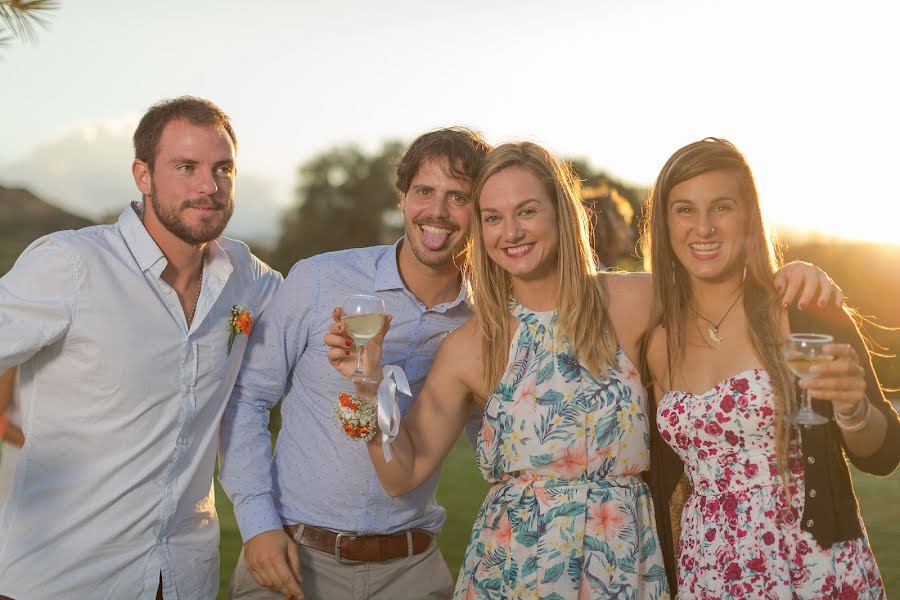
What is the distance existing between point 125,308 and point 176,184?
1.74 feet

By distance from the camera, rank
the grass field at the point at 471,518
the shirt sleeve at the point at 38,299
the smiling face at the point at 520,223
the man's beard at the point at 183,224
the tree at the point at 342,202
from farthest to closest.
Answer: the tree at the point at 342,202 < the grass field at the point at 471,518 < the man's beard at the point at 183,224 < the smiling face at the point at 520,223 < the shirt sleeve at the point at 38,299

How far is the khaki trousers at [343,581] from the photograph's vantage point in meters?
3.92

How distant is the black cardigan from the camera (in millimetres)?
3293

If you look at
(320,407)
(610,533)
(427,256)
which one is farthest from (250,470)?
(610,533)

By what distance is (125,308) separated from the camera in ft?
11.8

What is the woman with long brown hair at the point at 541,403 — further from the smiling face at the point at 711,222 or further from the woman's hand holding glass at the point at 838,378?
the woman's hand holding glass at the point at 838,378

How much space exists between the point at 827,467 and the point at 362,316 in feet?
5.41

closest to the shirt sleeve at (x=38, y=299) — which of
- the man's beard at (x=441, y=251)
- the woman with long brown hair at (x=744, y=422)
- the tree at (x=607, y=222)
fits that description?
the man's beard at (x=441, y=251)

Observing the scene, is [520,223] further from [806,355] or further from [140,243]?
[140,243]

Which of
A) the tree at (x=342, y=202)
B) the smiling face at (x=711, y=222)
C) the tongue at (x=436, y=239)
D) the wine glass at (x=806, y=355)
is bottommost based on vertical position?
the tree at (x=342, y=202)

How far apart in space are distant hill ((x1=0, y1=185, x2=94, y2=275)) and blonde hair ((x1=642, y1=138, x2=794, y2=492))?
12.8 m

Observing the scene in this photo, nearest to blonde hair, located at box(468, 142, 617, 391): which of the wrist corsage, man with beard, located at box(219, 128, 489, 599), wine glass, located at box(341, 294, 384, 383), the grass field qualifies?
man with beard, located at box(219, 128, 489, 599)

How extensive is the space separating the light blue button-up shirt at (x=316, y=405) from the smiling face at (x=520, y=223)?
0.54 metres

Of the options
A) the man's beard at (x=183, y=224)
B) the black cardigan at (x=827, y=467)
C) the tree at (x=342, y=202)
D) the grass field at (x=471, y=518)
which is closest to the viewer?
the black cardigan at (x=827, y=467)
